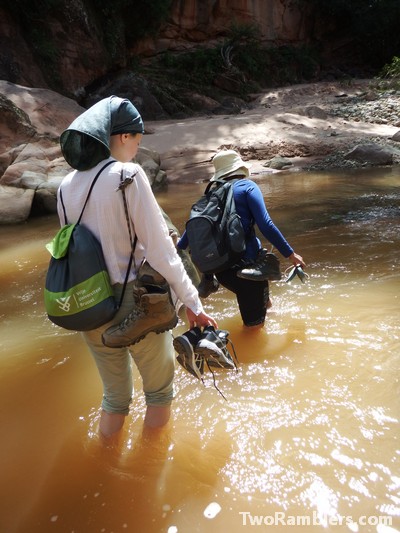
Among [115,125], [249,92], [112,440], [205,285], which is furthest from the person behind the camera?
[249,92]

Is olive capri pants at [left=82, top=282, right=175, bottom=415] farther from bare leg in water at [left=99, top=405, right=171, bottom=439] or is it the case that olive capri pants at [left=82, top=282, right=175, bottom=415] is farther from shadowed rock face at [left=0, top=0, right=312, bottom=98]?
shadowed rock face at [left=0, top=0, right=312, bottom=98]

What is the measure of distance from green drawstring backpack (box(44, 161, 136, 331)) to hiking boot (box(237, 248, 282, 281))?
1316 mm

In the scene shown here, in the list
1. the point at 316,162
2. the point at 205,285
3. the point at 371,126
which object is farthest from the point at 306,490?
the point at 371,126

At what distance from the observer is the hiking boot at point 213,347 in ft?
6.06

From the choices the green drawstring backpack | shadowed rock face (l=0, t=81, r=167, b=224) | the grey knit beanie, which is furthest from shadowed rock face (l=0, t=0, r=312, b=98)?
the green drawstring backpack

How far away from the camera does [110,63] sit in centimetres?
2006

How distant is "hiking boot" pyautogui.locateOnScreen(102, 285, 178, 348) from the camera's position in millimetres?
1671

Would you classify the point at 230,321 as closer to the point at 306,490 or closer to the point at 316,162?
the point at 306,490

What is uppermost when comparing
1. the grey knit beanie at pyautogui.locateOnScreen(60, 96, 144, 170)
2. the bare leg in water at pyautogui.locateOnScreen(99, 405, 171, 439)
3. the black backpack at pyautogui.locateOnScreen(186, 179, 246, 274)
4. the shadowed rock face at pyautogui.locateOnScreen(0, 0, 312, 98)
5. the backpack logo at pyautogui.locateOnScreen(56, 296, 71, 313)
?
the shadowed rock face at pyautogui.locateOnScreen(0, 0, 312, 98)

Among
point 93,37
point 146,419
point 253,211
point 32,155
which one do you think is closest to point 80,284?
point 146,419

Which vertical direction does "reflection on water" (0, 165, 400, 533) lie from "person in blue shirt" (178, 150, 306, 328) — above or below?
below

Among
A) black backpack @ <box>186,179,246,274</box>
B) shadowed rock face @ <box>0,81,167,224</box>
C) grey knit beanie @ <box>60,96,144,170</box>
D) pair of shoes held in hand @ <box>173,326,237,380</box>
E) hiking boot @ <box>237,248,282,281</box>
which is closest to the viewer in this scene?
grey knit beanie @ <box>60,96,144,170</box>

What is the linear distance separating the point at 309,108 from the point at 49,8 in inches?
443

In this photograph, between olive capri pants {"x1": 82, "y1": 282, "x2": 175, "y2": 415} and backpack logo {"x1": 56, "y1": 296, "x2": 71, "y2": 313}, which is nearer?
backpack logo {"x1": 56, "y1": 296, "x2": 71, "y2": 313}
